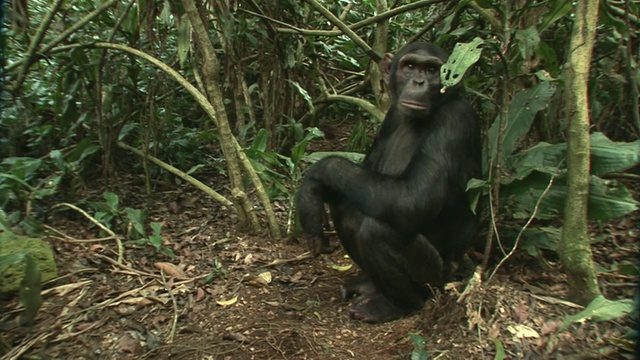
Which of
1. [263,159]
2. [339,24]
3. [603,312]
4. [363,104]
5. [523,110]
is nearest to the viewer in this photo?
[603,312]

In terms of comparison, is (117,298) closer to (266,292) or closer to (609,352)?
(266,292)

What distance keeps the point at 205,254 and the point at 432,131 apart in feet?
6.87

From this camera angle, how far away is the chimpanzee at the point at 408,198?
3941 mm

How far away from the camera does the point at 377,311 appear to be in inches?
164

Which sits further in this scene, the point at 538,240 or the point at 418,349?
the point at 538,240

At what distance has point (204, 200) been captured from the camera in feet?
18.4

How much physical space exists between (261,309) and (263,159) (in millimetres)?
1547

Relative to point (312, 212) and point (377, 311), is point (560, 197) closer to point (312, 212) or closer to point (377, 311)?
point (377, 311)

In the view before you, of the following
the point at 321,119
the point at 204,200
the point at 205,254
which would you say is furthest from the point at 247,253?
the point at 321,119

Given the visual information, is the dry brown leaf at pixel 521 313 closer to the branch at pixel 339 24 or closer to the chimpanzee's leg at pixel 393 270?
the chimpanzee's leg at pixel 393 270

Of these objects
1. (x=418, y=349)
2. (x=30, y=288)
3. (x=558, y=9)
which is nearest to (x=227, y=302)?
(x=30, y=288)

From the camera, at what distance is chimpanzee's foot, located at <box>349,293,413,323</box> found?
413 cm

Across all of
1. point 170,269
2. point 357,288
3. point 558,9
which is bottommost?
point 357,288

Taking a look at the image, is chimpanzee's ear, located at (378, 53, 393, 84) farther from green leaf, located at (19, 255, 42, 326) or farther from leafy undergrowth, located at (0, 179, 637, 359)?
green leaf, located at (19, 255, 42, 326)
